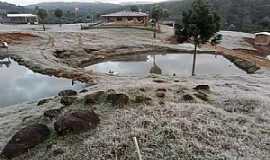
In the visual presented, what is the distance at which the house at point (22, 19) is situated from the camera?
300 ft

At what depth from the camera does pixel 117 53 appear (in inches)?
1964

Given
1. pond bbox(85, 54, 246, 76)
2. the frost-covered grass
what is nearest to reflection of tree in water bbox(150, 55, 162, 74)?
pond bbox(85, 54, 246, 76)

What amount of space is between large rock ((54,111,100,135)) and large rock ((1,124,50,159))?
0.68 m

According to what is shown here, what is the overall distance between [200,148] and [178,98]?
19.4ft

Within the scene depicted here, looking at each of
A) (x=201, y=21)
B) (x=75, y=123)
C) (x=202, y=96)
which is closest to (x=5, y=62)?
(x=201, y=21)

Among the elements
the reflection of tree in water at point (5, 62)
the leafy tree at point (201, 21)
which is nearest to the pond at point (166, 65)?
the leafy tree at point (201, 21)

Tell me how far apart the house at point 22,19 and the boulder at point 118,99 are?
8100 cm

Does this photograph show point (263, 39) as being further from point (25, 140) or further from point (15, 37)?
point (25, 140)

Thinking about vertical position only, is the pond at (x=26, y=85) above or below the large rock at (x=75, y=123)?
below

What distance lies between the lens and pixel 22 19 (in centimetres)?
9281

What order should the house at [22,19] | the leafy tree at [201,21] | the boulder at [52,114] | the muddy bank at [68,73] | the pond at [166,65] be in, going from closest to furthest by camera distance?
1. the boulder at [52,114]
2. the muddy bank at [68,73]
3. the leafy tree at [201,21]
4. the pond at [166,65]
5. the house at [22,19]

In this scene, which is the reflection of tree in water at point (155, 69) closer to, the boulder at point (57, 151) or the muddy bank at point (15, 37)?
the muddy bank at point (15, 37)

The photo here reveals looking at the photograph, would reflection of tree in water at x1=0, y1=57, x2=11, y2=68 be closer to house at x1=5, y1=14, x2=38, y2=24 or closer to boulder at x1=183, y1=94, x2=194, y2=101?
boulder at x1=183, y1=94, x2=194, y2=101

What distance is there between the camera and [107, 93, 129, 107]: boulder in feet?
53.7
